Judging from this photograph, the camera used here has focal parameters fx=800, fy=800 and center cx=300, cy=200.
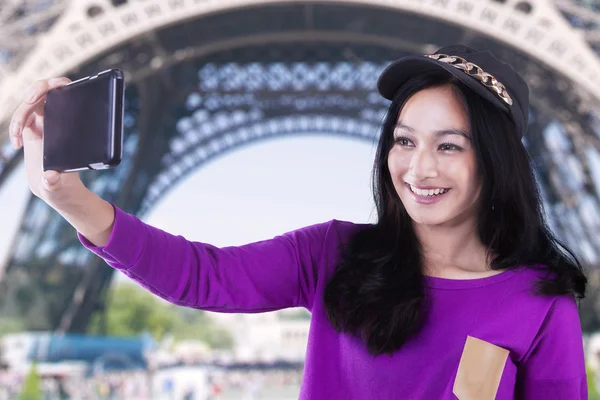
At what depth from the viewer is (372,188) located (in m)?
0.83

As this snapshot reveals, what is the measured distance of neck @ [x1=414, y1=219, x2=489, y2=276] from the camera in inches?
30.1

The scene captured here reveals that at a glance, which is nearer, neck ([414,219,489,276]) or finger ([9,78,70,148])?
finger ([9,78,70,148])

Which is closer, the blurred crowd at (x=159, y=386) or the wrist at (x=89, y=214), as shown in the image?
the wrist at (x=89, y=214)

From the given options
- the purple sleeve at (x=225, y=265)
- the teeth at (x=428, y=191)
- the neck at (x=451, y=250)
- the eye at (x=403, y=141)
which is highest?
the eye at (x=403, y=141)

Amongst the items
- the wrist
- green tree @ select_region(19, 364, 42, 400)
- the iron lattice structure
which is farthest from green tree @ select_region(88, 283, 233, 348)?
the wrist

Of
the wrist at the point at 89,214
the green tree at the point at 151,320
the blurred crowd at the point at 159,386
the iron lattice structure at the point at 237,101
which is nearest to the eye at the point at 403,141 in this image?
the wrist at the point at 89,214

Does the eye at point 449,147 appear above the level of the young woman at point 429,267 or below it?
above

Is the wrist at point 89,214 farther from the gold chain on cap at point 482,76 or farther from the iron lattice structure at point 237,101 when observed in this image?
the iron lattice structure at point 237,101

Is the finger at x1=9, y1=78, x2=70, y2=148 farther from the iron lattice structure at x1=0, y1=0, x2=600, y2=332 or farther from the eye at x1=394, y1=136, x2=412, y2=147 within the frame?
the iron lattice structure at x1=0, y1=0, x2=600, y2=332

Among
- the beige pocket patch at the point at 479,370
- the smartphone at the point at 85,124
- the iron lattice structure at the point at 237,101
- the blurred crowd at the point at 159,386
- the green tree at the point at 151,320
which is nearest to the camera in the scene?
the smartphone at the point at 85,124

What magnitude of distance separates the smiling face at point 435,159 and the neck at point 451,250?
42 millimetres

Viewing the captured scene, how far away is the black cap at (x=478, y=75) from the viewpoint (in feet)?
2.36

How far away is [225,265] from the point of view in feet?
2.35

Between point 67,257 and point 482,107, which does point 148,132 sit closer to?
point 67,257
